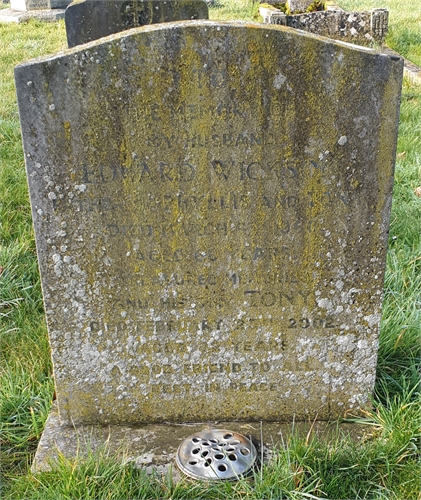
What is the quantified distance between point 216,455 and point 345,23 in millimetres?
7178

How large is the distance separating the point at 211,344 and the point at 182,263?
381 millimetres

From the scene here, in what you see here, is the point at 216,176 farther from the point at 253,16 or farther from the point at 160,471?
the point at 253,16

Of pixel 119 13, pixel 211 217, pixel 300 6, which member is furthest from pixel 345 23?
pixel 211 217

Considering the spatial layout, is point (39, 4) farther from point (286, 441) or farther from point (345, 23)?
point (286, 441)

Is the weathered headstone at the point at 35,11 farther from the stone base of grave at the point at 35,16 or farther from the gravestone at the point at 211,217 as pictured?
the gravestone at the point at 211,217

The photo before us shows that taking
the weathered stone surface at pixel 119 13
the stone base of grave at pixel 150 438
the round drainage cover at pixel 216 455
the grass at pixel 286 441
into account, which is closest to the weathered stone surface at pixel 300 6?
the grass at pixel 286 441

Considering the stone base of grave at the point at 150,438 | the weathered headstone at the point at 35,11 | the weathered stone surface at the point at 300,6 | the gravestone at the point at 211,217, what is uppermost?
the weathered headstone at the point at 35,11

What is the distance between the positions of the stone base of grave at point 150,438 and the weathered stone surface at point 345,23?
6.60m

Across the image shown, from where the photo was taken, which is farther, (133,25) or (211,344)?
(133,25)

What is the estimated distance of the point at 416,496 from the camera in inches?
87.8

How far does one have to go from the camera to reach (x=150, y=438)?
2.53 metres

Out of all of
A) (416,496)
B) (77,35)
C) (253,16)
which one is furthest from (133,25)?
(253,16)

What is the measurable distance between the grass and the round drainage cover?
5 centimetres

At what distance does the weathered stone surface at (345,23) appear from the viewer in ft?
26.5
